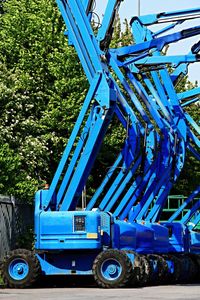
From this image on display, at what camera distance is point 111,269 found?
2464 cm

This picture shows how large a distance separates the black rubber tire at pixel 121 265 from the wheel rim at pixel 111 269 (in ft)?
0.21

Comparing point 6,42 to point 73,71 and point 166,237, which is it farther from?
point 166,237

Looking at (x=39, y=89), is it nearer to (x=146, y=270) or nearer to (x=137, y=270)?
(x=146, y=270)

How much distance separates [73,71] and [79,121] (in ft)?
56.5

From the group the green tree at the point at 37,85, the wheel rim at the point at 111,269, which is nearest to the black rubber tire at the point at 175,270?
the wheel rim at the point at 111,269

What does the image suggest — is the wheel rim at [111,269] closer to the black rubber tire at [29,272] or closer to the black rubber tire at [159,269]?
the black rubber tire at [29,272]

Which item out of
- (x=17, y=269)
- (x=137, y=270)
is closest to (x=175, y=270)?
(x=137, y=270)

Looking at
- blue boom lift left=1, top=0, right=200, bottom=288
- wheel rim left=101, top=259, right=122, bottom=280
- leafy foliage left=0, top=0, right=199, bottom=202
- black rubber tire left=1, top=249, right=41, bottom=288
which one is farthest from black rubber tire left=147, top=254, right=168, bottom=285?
leafy foliage left=0, top=0, right=199, bottom=202

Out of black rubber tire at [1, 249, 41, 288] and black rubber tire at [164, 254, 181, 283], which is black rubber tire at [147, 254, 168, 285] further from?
black rubber tire at [1, 249, 41, 288]

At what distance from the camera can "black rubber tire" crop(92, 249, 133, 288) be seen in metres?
24.4

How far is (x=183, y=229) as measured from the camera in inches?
1254

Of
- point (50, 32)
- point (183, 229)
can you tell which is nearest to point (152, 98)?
point (183, 229)

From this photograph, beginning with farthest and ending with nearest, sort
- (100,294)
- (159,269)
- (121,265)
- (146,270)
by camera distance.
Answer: (159,269)
(146,270)
(121,265)
(100,294)

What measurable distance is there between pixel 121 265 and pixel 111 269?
36 centimetres
